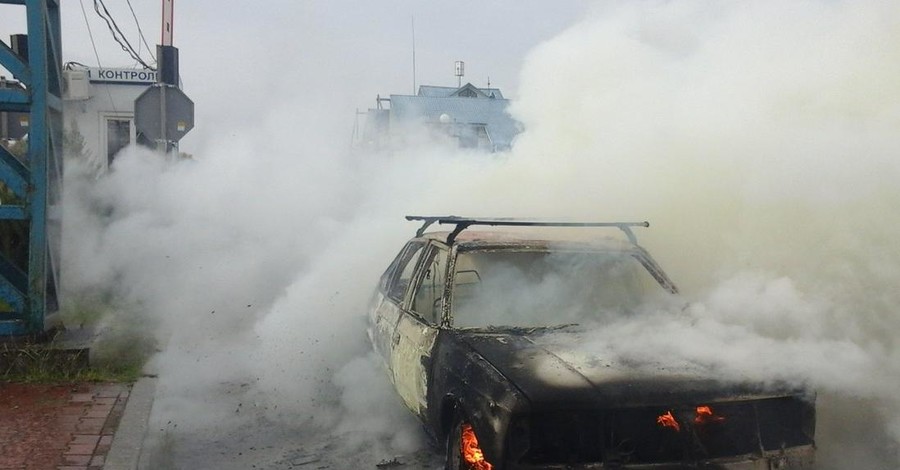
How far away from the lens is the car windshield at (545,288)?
464 centimetres

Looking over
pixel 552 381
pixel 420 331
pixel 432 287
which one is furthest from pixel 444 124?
pixel 552 381

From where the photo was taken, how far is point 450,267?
189 inches

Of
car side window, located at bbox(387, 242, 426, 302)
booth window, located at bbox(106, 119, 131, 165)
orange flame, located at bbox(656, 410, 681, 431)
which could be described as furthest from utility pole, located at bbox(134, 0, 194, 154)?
orange flame, located at bbox(656, 410, 681, 431)

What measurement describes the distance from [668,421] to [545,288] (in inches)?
59.2

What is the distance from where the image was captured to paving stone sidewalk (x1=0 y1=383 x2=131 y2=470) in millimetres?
4504

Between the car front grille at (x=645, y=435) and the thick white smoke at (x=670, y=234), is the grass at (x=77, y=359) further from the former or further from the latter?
Answer: the car front grille at (x=645, y=435)

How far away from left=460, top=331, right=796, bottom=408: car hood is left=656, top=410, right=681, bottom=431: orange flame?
2.7 inches

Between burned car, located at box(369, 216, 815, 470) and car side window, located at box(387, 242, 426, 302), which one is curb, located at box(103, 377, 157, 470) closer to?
burned car, located at box(369, 216, 815, 470)

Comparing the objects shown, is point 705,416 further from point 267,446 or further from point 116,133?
point 116,133

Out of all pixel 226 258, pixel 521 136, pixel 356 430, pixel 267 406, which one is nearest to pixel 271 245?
pixel 226 258

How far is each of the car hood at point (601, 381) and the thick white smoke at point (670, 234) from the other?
22cm

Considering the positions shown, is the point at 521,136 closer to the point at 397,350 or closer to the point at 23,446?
the point at 397,350

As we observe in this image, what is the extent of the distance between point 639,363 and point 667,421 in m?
0.40

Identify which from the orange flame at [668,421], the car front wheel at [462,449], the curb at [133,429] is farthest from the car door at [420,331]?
the curb at [133,429]
